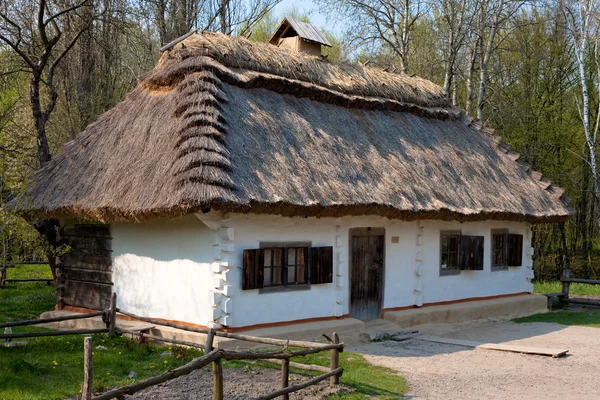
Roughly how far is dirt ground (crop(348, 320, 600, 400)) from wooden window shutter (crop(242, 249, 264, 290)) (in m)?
1.96

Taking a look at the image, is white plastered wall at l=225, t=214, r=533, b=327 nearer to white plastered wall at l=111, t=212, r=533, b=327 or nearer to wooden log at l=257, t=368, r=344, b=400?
white plastered wall at l=111, t=212, r=533, b=327

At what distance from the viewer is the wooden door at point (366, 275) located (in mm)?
12359

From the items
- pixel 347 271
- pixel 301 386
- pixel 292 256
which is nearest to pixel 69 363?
pixel 301 386

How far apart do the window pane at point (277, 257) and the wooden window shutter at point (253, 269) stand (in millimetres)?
416

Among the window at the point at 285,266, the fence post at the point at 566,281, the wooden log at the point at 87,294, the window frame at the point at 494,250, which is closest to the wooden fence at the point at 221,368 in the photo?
the window at the point at 285,266

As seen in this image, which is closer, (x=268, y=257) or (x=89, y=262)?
(x=268, y=257)

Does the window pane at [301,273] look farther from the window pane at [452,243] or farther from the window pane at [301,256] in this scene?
the window pane at [452,243]

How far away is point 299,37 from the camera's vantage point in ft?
50.6

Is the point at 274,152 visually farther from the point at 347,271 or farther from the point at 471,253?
the point at 471,253

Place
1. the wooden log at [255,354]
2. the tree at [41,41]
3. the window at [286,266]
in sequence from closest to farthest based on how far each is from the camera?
1. the wooden log at [255,354]
2. the window at [286,266]
3. the tree at [41,41]

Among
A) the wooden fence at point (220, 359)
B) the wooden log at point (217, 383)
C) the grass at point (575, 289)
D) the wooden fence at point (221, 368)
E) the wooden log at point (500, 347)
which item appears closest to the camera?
the wooden fence at point (221, 368)

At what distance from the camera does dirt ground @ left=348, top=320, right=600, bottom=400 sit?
829 centimetres

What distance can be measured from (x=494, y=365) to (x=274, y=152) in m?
4.95

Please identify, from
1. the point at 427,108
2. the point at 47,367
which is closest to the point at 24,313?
the point at 47,367
